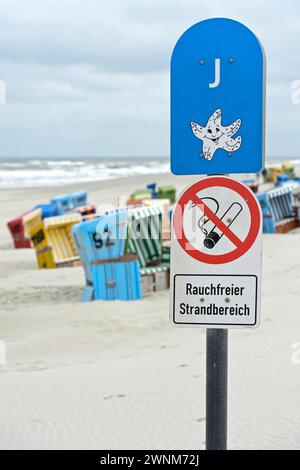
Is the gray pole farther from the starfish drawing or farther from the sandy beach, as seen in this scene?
the sandy beach

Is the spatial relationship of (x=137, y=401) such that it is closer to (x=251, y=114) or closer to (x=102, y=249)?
(x=251, y=114)

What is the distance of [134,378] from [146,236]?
17.7ft

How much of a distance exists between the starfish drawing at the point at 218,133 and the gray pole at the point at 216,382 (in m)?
0.72

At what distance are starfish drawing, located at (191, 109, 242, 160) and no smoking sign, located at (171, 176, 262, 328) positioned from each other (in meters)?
0.12

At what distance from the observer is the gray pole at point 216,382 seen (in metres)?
2.57

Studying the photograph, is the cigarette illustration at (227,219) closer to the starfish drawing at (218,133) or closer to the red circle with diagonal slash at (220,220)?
the red circle with diagonal slash at (220,220)

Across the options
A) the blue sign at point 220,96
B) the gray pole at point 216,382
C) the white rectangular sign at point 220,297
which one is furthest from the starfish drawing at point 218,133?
the gray pole at point 216,382

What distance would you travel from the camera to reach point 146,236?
10.7m

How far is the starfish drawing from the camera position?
2.52 meters

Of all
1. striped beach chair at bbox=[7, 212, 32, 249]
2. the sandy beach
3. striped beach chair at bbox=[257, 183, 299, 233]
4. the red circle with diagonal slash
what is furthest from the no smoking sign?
striped beach chair at bbox=[7, 212, 32, 249]

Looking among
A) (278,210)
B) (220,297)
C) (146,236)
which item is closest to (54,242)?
(146,236)

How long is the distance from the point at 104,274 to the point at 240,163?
657 cm

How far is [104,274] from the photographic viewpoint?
8984 millimetres
